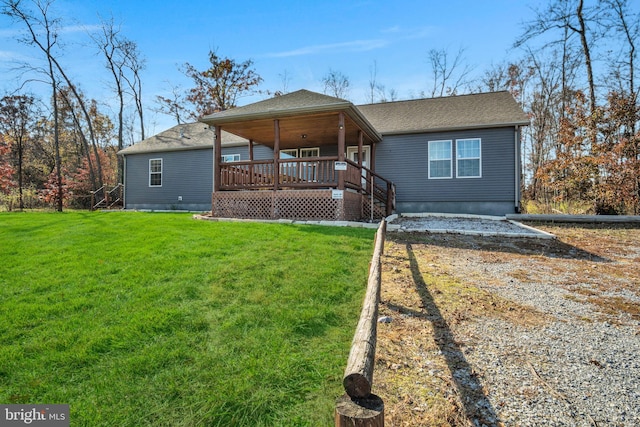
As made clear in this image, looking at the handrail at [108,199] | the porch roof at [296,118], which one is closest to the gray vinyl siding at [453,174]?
the porch roof at [296,118]

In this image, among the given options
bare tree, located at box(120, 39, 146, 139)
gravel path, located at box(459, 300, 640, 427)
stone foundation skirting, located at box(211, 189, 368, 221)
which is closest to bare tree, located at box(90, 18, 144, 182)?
bare tree, located at box(120, 39, 146, 139)

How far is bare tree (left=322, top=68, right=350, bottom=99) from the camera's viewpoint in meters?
26.9

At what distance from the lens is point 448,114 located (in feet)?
43.3

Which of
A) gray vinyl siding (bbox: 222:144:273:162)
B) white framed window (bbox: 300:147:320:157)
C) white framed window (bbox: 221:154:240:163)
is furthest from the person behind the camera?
white framed window (bbox: 221:154:240:163)

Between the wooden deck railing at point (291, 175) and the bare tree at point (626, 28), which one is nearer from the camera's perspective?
the wooden deck railing at point (291, 175)

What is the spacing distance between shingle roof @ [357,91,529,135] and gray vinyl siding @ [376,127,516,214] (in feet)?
1.14

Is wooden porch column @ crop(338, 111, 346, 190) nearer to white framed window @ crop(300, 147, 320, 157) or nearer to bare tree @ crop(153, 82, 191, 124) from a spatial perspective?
white framed window @ crop(300, 147, 320, 157)

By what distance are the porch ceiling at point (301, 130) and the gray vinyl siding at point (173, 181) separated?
4.28 metres

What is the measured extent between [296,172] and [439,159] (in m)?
5.93

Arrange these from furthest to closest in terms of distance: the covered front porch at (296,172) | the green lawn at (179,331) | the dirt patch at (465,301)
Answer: the covered front porch at (296,172)
the dirt patch at (465,301)
the green lawn at (179,331)

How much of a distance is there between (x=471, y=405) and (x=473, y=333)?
117 cm

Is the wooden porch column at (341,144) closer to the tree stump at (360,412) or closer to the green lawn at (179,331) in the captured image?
the green lawn at (179,331)

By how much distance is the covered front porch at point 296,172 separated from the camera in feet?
30.1

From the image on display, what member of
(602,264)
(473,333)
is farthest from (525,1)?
(473,333)
